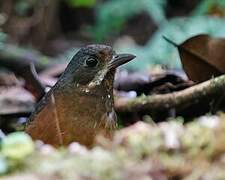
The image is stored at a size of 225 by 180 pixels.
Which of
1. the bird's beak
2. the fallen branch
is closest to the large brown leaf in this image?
the fallen branch

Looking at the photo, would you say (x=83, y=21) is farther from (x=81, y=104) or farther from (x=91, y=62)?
(x=81, y=104)

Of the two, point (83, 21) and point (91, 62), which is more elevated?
point (83, 21)

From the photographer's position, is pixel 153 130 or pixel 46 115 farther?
pixel 46 115

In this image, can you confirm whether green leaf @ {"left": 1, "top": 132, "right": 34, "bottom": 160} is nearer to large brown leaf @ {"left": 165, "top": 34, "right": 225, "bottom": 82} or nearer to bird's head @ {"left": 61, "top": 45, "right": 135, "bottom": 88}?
large brown leaf @ {"left": 165, "top": 34, "right": 225, "bottom": 82}

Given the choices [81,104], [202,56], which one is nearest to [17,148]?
[81,104]

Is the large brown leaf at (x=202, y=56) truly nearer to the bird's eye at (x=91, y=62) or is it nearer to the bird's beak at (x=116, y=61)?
the bird's beak at (x=116, y=61)

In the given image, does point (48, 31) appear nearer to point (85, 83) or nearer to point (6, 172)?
point (85, 83)

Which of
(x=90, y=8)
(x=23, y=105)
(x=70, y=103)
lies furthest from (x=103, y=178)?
(x=90, y=8)
